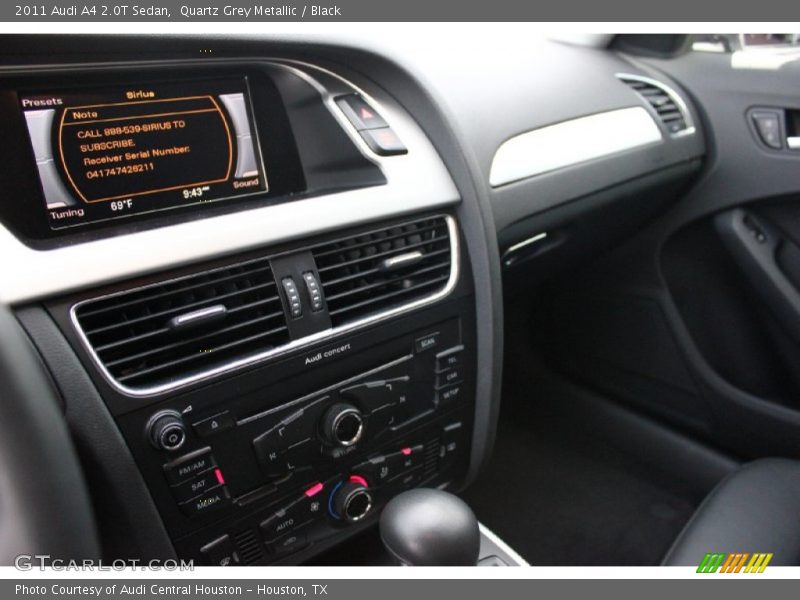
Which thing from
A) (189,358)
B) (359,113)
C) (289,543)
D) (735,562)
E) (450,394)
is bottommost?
(735,562)

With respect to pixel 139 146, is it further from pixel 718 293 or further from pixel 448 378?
pixel 718 293

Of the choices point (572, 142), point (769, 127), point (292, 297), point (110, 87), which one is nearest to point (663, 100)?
point (769, 127)

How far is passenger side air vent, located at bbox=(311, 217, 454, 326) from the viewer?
3.37 feet

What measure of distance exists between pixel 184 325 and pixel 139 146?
9.7 inches

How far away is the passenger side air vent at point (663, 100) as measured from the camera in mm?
1674

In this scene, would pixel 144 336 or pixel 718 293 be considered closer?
pixel 144 336

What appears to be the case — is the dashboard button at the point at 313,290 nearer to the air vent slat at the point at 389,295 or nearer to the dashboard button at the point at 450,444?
the air vent slat at the point at 389,295

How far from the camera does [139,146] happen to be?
37.3 inches

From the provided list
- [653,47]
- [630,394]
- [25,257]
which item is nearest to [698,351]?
[630,394]

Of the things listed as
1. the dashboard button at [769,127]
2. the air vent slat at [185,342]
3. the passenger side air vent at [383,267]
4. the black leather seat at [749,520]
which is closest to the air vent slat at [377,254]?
the passenger side air vent at [383,267]

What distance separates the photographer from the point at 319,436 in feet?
3.44

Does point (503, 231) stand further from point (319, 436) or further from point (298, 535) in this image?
point (298, 535)

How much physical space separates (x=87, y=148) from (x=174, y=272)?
20 centimetres
